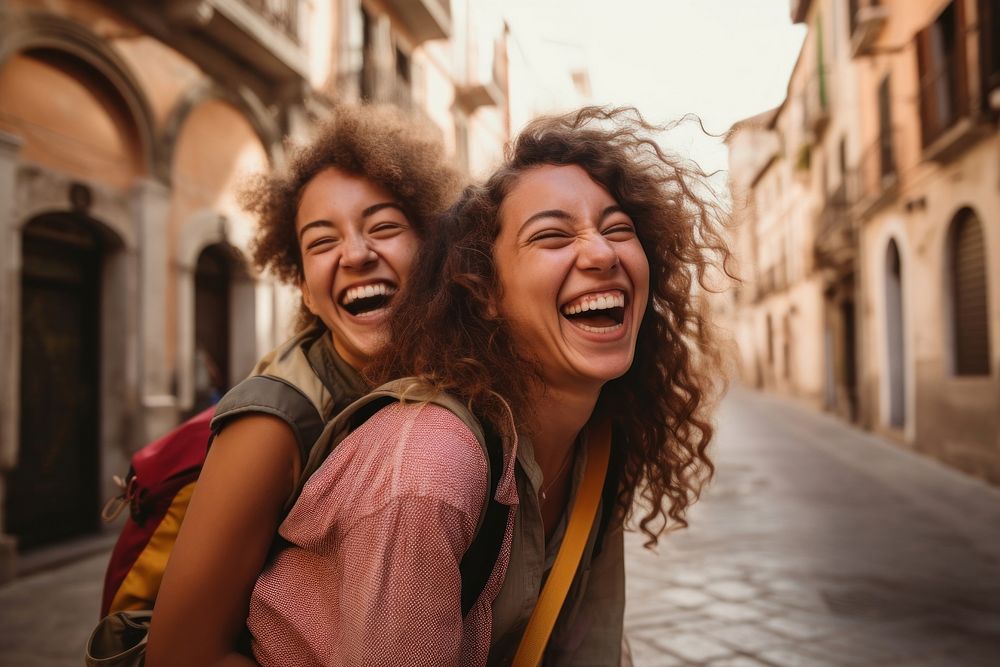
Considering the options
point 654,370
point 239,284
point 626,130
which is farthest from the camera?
point 239,284

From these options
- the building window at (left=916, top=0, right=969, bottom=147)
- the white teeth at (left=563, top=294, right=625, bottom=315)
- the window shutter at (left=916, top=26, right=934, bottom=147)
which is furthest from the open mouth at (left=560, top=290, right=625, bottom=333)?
the window shutter at (left=916, top=26, right=934, bottom=147)

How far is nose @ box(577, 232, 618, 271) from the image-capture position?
5.24 feet

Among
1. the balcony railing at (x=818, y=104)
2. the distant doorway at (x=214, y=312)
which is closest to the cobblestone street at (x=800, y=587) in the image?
the distant doorway at (x=214, y=312)

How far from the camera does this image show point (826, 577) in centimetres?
519

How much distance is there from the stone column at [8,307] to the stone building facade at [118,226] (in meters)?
0.02

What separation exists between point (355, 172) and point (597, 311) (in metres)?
0.93

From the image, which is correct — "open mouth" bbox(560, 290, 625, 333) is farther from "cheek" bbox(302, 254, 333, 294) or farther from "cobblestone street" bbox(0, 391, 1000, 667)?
"cobblestone street" bbox(0, 391, 1000, 667)

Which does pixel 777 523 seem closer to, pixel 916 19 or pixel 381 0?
pixel 916 19

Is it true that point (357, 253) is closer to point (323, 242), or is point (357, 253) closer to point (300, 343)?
point (323, 242)

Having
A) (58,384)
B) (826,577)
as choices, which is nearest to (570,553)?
(826,577)

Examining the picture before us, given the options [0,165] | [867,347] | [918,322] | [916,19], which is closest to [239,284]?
[0,165]

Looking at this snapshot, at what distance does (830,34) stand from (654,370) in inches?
784

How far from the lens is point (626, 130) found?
191 centimetres

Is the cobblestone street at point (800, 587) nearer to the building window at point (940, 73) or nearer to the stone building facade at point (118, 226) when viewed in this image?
the stone building facade at point (118, 226)
